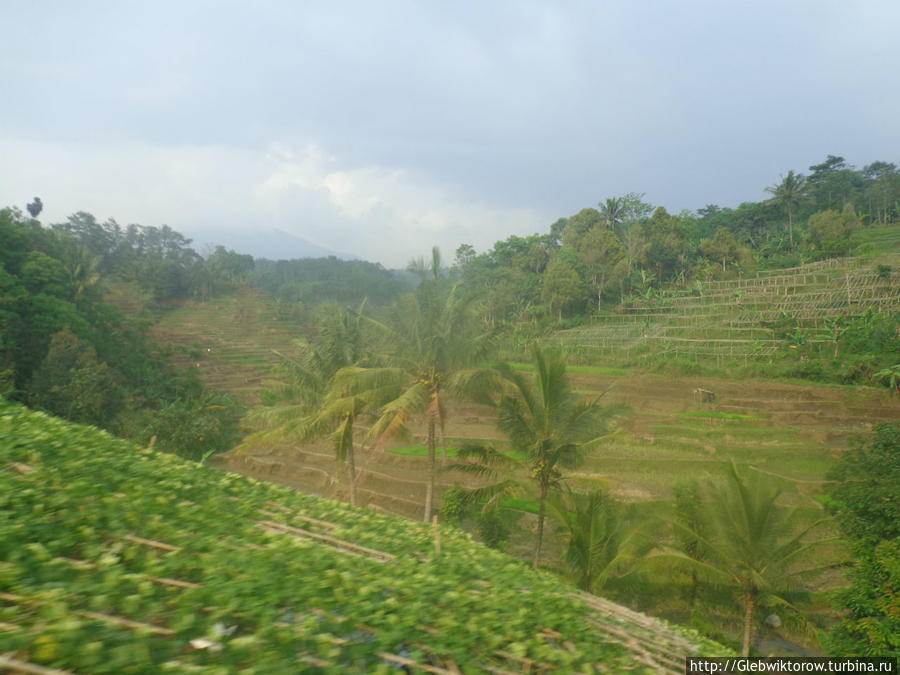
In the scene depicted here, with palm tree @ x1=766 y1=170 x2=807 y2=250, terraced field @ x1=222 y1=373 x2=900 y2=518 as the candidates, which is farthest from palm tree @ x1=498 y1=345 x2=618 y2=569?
palm tree @ x1=766 y1=170 x2=807 y2=250

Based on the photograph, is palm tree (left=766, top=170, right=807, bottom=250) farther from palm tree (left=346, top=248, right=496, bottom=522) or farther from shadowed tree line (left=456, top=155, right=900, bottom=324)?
palm tree (left=346, top=248, right=496, bottom=522)

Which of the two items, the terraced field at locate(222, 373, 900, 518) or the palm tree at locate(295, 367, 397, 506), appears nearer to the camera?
the palm tree at locate(295, 367, 397, 506)

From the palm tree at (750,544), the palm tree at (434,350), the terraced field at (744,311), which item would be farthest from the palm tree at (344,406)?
the terraced field at (744,311)

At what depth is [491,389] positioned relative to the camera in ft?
28.1

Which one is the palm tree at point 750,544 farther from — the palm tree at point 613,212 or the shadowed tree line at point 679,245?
the palm tree at point 613,212

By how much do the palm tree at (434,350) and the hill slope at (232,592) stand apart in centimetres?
552

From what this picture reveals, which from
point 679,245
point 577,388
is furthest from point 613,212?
point 577,388

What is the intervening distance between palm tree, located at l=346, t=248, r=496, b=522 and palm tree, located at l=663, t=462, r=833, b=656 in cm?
407

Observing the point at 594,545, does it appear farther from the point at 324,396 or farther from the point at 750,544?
the point at 324,396

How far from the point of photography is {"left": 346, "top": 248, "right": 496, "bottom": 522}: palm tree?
8.56 metres

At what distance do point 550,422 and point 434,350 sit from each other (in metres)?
2.67

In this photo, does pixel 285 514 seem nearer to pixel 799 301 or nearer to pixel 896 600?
pixel 896 600

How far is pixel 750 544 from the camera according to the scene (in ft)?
20.4

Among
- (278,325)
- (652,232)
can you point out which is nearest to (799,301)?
(652,232)
